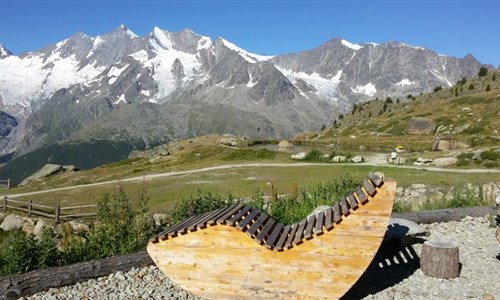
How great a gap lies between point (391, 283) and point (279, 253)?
352 centimetres

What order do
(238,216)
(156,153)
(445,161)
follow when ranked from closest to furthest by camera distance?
(238,216) < (445,161) < (156,153)

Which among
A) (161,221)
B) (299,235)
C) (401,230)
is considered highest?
(299,235)

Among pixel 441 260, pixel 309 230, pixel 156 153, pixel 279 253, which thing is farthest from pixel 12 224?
pixel 156 153

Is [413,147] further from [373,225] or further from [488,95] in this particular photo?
[373,225]

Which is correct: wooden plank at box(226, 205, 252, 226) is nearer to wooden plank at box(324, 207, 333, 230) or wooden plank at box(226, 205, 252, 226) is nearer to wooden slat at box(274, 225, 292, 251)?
wooden slat at box(274, 225, 292, 251)

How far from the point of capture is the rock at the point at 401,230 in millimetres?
14172

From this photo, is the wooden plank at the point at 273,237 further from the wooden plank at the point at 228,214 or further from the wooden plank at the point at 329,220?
the wooden plank at the point at 329,220

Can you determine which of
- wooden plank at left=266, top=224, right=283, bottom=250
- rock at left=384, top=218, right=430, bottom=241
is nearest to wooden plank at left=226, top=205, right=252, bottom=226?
wooden plank at left=266, top=224, right=283, bottom=250

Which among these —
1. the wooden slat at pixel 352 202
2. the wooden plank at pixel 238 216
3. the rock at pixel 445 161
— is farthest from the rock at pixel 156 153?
the wooden slat at pixel 352 202

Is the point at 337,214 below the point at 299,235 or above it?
above

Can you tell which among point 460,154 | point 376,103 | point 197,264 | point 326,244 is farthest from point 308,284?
A: point 376,103

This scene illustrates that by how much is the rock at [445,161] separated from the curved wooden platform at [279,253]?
123 ft

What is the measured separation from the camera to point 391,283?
11695mm

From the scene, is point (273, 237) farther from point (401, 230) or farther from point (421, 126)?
point (421, 126)
